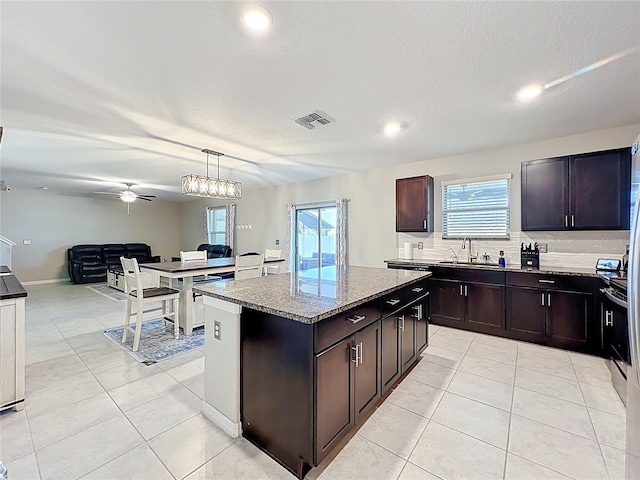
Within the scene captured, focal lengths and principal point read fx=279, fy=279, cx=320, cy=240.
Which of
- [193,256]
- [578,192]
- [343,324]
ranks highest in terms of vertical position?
[578,192]

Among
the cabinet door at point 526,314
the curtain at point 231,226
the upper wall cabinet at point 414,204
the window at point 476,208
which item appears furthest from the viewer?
the curtain at point 231,226

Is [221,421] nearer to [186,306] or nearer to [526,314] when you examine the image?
[186,306]

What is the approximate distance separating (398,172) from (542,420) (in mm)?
3947

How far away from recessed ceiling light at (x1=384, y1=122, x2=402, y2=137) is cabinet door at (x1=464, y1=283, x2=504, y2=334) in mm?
2240

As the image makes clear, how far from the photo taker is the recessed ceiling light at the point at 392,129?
321 centimetres

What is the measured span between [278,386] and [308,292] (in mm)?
621

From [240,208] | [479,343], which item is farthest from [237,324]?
[240,208]

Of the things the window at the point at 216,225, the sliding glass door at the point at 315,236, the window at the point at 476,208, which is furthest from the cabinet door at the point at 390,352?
the window at the point at 216,225

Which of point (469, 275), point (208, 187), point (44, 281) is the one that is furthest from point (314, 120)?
point (44, 281)

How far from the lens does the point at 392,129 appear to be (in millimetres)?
3363

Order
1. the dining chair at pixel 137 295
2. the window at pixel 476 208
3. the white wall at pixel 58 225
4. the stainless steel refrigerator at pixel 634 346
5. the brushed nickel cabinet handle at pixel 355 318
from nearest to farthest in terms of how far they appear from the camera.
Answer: the stainless steel refrigerator at pixel 634 346 < the brushed nickel cabinet handle at pixel 355 318 < the dining chair at pixel 137 295 < the window at pixel 476 208 < the white wall at pixel 58 225

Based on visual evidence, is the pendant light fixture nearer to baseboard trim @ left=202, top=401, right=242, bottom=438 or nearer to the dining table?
the dining table

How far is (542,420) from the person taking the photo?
1999mm

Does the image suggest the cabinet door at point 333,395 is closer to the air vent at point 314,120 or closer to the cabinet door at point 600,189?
the air vent at point 314,120
